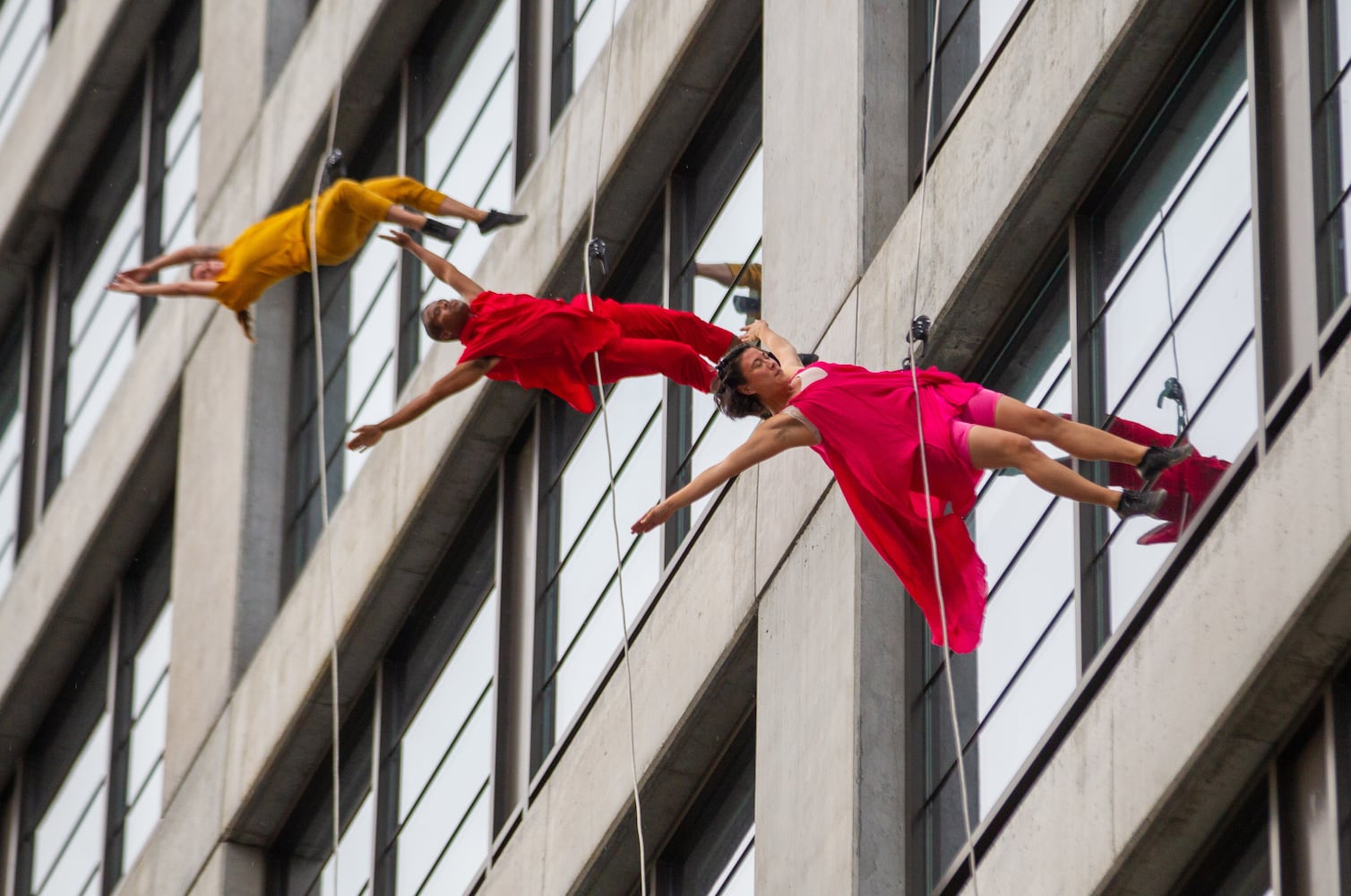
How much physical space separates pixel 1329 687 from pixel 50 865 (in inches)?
607

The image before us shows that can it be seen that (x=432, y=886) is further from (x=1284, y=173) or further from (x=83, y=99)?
(x=83, y=99)

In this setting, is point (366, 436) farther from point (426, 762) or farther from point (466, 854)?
point (426, 762)

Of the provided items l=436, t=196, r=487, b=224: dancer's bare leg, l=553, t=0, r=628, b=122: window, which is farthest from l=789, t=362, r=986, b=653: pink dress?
l=553, t=0, r=628, b=122: window

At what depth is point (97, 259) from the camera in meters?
29.3

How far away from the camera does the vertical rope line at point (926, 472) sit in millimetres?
14750

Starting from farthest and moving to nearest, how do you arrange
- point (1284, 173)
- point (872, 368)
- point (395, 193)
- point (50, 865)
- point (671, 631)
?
Result: 1. point (50, 865)
2. point (395, 193)
3. point (671, 631)
4. point (872, 368)
5. point (1284, 173)

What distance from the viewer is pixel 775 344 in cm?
1599

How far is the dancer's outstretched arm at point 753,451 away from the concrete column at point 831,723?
1765 millimetres

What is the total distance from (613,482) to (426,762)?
3.67 metres

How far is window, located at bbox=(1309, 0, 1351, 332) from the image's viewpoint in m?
14.5

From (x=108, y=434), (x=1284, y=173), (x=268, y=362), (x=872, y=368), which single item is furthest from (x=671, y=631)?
(x=108, y=434)

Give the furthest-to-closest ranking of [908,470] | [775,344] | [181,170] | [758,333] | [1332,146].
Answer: [181,170]
[758,333]
[775,344]
[908,470]
[1332,146]

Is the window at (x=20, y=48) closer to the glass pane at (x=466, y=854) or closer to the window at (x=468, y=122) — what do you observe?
the window at (x=468, y=122)

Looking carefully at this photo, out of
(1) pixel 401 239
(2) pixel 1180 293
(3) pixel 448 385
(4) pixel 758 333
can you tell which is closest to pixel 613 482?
(3) pixel 448 385
